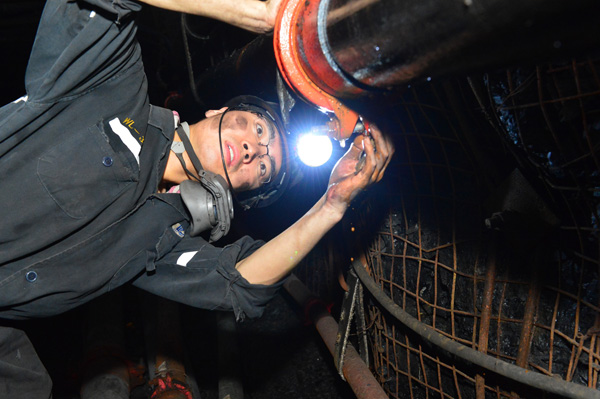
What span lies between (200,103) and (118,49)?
8.12 feet

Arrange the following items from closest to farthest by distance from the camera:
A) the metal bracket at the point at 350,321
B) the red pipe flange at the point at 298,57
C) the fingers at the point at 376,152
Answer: the red pipe flange at the point at 298,57, the fingers at the point at 376,152, the metal bracket at the point at 350,321

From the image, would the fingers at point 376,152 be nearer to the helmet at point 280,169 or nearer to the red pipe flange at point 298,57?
the red pipe flange at point 298,57

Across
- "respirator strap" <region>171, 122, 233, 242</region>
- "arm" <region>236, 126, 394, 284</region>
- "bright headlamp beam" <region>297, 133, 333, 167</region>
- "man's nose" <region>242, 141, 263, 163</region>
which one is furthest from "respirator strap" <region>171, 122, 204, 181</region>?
"bright headlamp beam" <region>297, 133, 333, 167</region>

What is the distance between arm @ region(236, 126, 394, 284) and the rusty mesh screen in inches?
18.8

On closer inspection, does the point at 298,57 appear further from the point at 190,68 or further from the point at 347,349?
the point at 190,68

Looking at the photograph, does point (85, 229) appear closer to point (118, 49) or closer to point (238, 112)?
point (118, 49)

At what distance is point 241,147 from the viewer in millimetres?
2857

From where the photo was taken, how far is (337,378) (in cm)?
409

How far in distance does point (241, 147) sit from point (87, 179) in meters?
1.12

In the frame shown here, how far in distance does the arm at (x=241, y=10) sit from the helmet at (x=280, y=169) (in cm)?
149

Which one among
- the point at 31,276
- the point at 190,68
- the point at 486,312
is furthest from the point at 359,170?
the point at 190,68

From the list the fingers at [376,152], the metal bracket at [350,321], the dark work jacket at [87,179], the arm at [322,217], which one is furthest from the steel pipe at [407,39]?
the metal bracket at [350,321]

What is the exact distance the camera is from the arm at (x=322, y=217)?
1959 millimetres

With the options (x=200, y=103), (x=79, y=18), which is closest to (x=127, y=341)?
(x=200, y=103)
